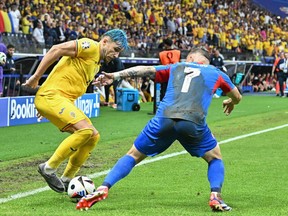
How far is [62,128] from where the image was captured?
8195 millimetres

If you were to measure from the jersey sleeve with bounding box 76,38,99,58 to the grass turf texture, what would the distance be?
5.11 ft

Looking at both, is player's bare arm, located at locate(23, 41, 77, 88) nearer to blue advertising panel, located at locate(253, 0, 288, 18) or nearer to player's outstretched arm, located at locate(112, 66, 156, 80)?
player's outstretched arm, located at locate(112, 66, 156, 80)

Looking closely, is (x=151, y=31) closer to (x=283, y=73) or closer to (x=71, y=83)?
(x=283, y=73)

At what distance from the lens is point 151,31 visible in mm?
33375

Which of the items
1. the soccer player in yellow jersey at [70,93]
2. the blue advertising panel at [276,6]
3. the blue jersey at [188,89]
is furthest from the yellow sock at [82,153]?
the blue advertising panel at [276,6]

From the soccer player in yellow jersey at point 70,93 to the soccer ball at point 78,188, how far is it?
0.23 metres

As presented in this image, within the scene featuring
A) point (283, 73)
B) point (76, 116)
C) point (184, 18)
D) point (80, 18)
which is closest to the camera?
point (76, 116)

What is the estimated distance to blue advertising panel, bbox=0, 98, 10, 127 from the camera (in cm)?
1623

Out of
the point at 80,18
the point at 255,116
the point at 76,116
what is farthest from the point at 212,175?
the point at 80,18

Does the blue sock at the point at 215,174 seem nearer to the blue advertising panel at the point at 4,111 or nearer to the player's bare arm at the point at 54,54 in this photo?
the player's bare arm at the point at 54,54

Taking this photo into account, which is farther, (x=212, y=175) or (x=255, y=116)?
(x=255, y=116)

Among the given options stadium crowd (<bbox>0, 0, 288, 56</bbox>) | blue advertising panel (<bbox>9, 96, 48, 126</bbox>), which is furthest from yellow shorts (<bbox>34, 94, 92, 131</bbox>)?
stadium crowd (<bbox>0, 0, 288, 56</bbox>)

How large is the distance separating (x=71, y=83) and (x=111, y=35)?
0.69 m

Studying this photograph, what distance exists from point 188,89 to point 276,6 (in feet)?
139
